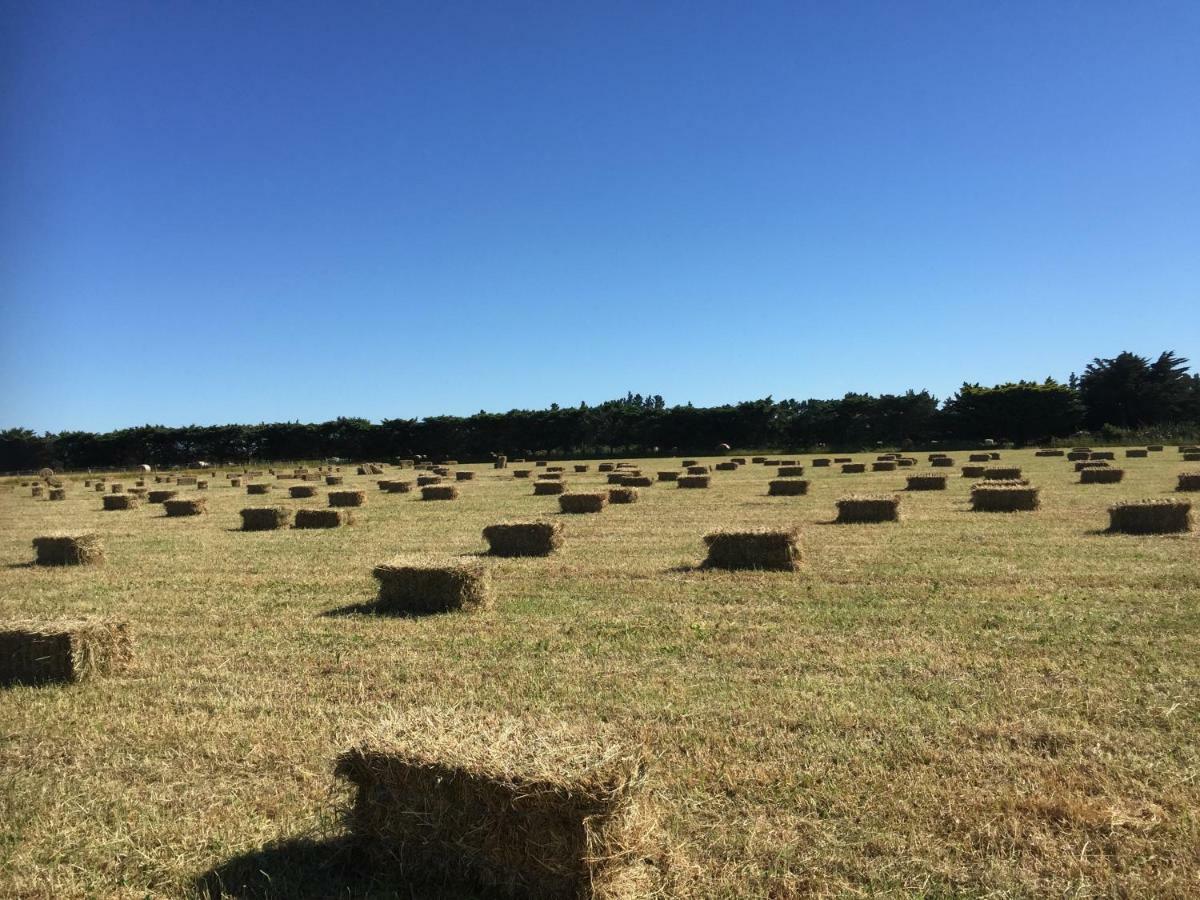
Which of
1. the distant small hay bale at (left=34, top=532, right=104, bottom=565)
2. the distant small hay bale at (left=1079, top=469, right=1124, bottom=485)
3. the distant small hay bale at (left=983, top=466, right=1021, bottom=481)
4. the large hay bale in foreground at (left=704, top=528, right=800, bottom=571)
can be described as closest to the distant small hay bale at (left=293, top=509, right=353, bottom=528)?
the distant small hay bale at (left=34, top=532, right=104, bottom=565)

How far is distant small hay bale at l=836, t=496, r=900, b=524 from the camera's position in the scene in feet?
64.6

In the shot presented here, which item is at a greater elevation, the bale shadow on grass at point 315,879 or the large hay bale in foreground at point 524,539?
the large hay bale in foreground at point 524,539

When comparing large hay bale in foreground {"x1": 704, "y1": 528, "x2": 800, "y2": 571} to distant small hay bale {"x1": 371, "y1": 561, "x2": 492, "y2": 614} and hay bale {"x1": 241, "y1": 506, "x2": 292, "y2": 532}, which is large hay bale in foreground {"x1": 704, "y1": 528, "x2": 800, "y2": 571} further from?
hay bale {"x1": 241, "y1": 506, "x2": 292, "y2": 532}

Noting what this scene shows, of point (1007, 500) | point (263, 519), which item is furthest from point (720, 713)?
point (263, 519)

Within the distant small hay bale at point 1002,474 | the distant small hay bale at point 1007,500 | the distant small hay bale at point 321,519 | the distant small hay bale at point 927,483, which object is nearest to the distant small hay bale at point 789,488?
the distant small hay bale at point 927,483

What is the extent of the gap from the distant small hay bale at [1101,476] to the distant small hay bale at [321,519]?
23513 mm

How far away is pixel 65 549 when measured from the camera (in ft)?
53.4

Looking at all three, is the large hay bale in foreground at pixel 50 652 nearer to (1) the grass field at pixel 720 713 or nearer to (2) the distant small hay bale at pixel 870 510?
(1) the grass field at pixel 720 713

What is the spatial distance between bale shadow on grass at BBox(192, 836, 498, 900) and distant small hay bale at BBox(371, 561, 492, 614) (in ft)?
20.1

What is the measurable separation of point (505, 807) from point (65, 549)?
15310 mm

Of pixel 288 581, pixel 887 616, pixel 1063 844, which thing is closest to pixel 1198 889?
pixel 1063 844

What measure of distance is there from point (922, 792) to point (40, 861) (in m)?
5.05

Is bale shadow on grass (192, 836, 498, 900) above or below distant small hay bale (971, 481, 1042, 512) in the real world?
below

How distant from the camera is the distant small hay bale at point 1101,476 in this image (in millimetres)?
28797
